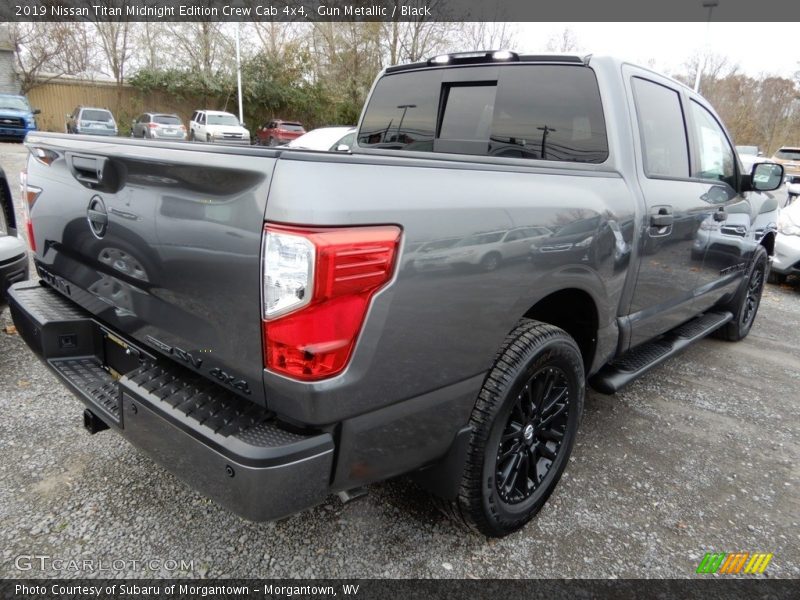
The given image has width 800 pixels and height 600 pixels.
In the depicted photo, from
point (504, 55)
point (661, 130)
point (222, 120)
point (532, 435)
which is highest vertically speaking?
point (504, 55)

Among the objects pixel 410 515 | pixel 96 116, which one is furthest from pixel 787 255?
pixel 96 116

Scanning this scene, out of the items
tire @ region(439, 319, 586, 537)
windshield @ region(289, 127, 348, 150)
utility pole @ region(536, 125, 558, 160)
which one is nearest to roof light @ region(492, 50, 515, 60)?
utility pole @ region(536, 125, 558, 160)

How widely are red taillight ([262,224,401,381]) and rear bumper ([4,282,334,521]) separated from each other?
201 millimetres

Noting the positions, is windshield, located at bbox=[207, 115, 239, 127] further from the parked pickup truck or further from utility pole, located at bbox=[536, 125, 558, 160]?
utility pole, located at bbox=[536, 125, 558, 160]

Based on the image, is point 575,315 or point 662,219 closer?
point 575,315

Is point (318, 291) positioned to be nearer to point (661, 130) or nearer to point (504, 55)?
point (504, 55)

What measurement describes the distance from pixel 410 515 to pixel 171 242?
5.04ft

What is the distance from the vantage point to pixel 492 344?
190cm

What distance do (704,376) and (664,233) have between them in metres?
1.96

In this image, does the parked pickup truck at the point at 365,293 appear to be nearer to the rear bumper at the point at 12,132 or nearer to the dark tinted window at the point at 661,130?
the dark tinted window at the point at 661,130

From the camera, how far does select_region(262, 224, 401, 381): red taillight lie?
53.9 inches

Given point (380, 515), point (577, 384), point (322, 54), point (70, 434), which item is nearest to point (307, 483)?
point (380, 515)

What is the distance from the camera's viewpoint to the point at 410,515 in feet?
7.77

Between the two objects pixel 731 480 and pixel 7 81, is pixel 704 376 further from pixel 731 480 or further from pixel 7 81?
pixel 7 81
